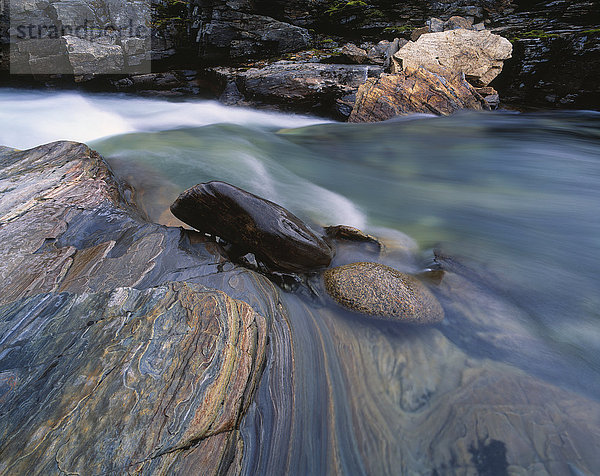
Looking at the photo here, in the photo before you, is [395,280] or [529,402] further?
[395,280]

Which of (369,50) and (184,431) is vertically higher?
(369,50)

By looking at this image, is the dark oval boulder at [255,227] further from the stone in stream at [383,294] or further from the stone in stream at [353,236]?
the stone in stream at [353,236]

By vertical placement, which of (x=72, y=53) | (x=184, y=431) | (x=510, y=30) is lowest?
(x=184, y=431)

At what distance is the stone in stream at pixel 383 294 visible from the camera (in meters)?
2.69

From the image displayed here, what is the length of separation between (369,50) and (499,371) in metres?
15.1

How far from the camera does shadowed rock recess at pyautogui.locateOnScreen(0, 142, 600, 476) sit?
148cm

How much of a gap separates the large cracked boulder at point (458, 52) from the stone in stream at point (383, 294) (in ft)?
33.3

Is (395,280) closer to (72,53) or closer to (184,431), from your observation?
(184,431)

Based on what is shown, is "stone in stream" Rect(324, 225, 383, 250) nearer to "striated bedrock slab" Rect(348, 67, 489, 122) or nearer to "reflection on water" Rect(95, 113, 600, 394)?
"reflection on water" Rect(95, 113, 600, 394)

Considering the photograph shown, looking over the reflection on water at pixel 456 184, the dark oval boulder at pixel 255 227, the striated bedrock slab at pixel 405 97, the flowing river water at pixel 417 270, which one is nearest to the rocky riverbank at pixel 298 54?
the striated bedrock slab at pixel 405 97

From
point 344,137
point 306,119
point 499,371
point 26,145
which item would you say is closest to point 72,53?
point 26,145

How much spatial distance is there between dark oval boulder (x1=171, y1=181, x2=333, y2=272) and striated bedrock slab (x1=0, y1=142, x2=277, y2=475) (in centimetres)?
32

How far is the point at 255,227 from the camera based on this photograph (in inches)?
124

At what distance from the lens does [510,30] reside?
49.2 feet
